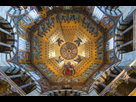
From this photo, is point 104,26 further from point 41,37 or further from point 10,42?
point 10,42

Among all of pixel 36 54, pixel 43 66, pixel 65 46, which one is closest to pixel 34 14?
pixel 36 54

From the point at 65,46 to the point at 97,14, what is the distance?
10260mm

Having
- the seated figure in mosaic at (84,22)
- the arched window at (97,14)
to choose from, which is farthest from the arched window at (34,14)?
the arched window at (97,14)

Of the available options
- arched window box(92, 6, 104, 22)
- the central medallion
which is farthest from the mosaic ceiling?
arched window box(92, 6, 104, 22)

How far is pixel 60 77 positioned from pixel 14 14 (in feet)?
49.7

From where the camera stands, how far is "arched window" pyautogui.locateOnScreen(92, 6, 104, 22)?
13394mm

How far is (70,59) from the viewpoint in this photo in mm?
19969

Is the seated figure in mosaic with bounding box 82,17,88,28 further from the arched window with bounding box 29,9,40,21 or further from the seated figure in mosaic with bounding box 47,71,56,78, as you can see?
the seated figure in mosaic with bounding box 47,71,56,78

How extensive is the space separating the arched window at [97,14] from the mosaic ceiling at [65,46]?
2.71ft

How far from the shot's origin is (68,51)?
20.0 meters

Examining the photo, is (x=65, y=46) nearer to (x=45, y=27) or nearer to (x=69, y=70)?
(x=69, y=70)

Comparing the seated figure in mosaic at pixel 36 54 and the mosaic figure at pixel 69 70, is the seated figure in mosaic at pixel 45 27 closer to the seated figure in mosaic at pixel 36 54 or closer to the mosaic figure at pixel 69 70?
the seated figure in mosaic at pixel 36 54

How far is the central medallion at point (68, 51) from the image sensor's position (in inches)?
781

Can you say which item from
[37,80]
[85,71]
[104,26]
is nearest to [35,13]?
[37,80]
